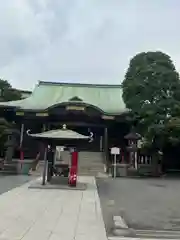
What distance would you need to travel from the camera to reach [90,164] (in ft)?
95.1

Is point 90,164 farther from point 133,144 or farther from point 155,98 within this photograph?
point 155,98

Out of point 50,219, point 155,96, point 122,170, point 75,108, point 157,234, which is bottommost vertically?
point 157,234

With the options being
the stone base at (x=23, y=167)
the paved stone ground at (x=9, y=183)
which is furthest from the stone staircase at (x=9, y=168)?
the paved stone ground at (x=9, y=183)

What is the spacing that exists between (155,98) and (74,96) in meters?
12.0

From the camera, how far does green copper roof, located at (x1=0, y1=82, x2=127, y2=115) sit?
3294 centimetres

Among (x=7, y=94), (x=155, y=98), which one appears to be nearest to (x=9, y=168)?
(x=155, y=98)

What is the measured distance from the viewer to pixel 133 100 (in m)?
27.4

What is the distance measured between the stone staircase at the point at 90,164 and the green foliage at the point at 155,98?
453 centimetres

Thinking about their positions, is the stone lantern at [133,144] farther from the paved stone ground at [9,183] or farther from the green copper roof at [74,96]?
the paved stone ground at [9,183]

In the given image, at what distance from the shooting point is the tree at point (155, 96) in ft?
84.1

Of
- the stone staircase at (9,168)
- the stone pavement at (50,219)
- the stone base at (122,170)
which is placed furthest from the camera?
the stone staircase at (9,168)

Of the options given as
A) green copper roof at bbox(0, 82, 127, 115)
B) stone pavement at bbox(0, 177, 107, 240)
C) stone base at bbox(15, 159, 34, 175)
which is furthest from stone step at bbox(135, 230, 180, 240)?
green copper roof at bbox(0, 82, 127, 115)

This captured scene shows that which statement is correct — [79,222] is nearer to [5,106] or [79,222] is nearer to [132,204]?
[132,204]

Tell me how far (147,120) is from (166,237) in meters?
19.4
